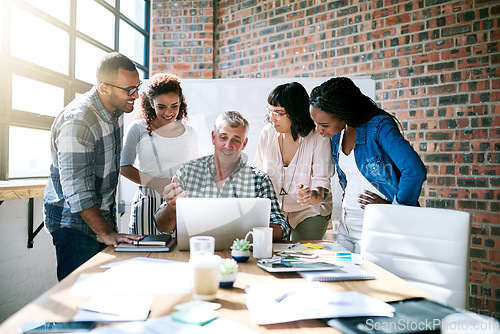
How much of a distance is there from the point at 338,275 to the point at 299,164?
3.73 feet

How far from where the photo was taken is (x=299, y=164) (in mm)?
2277

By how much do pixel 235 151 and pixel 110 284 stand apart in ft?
3.75

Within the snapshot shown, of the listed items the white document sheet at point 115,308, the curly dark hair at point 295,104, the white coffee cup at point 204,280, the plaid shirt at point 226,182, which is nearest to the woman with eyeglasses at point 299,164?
the curly dark hair at point 295,104

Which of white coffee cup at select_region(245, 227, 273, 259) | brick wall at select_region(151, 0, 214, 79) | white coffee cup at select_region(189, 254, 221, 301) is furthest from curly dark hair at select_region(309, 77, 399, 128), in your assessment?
brick wall at select_region(151, 0, 214, 79)

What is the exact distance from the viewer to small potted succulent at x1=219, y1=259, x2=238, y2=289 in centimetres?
108

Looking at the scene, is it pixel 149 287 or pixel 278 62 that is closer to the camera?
pixel 149 287

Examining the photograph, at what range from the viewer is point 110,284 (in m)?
1.10

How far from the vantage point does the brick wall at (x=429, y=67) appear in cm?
292

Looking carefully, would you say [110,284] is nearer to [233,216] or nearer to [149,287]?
[149,287]

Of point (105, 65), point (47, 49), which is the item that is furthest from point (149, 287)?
point (47, 49)

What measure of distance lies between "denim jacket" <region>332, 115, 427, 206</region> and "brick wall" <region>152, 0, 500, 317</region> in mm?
1395

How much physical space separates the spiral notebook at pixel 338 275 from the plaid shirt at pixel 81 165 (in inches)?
41.1

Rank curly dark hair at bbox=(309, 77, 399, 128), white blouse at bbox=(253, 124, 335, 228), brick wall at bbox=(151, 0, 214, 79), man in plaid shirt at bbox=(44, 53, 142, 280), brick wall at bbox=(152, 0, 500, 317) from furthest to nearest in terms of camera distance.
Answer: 1. brick wall at bbox=(151, 0, 214, 79)
2. brick wall at bbox=(152, 0, 500, 317)
3. white blouse at bbox=(253, 124, 335, 228)
4. curly dark hair at bbox=(309, 77, 399, 128)
5. man in plaid shirt at bbox=(44, 53, 142, 280)

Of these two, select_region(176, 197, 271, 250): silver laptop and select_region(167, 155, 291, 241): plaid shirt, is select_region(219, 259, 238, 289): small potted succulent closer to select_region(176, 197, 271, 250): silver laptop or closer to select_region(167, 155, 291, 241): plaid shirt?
select_region(176, 197, 271, 250): silver laptop
